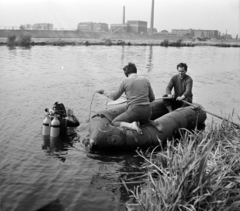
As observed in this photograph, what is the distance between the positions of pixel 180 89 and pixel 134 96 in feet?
9.79

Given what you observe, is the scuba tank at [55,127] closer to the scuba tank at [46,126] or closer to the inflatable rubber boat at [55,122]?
the inflatable rubber boat at [55,122]

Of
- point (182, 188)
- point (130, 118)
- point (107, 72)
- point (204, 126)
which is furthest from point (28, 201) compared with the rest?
point (107, 72)

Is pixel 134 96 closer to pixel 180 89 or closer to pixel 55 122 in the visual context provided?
pixel 55 122

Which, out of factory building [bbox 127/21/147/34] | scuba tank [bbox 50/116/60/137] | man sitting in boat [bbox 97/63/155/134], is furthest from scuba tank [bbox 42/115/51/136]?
factory building [bbox 127/21/147/34]

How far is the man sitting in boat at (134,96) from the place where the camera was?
25.9 ft

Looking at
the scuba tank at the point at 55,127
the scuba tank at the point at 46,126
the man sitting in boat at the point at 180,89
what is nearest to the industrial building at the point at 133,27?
the man sitting in boat at the point at 180,89

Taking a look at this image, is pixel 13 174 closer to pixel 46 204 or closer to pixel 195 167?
pixel 46 204

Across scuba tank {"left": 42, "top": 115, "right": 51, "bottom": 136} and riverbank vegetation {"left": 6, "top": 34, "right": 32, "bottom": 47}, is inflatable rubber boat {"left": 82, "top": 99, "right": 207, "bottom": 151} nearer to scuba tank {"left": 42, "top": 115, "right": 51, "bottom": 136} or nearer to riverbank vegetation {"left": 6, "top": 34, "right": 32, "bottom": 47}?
scuba tank {"left": 42, "top": 115, "right": 51, "bottom": 136}

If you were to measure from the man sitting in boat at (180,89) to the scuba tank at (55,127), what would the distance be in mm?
3477

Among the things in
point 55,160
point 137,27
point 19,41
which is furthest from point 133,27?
point 55,160

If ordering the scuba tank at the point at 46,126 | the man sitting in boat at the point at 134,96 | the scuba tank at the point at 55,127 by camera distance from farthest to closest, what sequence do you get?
the scuba tank at the point at 46,126 → the scuba tank at the point at 55,127 → the man sitting in boat at the point at 134,96

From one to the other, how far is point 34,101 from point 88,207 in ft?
29.1

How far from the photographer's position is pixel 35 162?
7539 mm

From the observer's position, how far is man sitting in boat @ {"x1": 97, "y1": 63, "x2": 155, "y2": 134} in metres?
7.91
